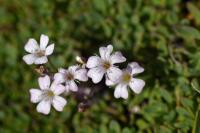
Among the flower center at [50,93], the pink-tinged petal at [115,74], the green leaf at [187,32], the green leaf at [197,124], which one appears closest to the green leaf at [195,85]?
the green leaf at [197,124]

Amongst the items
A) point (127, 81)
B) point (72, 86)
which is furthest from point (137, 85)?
point (72, 86)

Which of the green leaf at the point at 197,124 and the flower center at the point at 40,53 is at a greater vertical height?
the flower center at the point at 40,53

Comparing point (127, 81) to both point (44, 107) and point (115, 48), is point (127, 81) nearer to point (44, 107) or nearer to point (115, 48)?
point (44, 107)

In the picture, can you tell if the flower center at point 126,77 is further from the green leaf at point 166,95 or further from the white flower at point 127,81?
the green leaf at point 166,95

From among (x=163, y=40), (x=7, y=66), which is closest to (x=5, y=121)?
(x=7, y=66)

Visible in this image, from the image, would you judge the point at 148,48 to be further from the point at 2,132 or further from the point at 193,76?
the point at 2,132

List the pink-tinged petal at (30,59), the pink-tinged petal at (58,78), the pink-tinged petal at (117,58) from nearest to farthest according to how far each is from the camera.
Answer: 1. the pink-tinged petal at (117,58)
2. the pink-tinged petal at (58,78)
3. the pink-tinged petal at (30,59)
